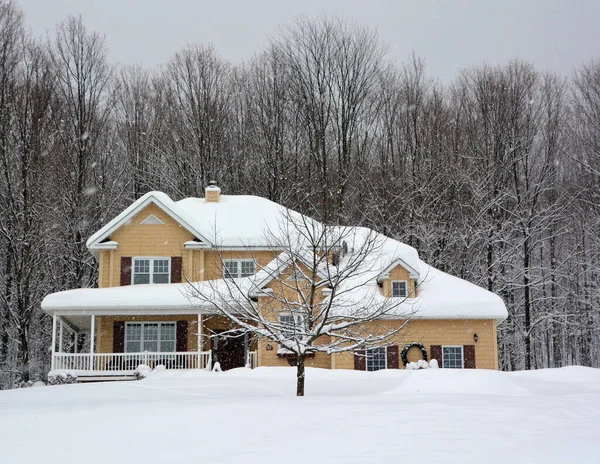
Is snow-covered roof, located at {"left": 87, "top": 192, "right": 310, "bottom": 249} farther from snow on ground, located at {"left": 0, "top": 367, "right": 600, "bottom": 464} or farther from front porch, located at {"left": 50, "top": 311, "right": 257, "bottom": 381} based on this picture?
snow on ground, located at {"left": 0, "top": 367, "right": 600, "bottom": 464}

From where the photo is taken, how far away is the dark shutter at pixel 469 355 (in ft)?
79.3

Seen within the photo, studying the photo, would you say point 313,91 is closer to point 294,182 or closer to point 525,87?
point 294,182

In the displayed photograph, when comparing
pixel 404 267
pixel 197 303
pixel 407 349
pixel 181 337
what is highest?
pixel 404 267

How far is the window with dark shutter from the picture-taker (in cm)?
2584

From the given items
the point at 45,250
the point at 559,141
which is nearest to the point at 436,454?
the point at 45,250

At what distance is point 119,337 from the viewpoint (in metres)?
26.0

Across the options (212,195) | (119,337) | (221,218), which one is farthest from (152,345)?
(212,195)

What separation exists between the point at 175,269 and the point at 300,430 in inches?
693

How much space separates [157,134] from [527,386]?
24.4 metres

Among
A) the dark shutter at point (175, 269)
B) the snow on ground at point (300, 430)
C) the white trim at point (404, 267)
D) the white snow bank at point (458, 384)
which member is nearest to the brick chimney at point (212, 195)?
the dark shutter at point (175, 269)

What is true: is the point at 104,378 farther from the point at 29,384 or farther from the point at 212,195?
the point at 212,195

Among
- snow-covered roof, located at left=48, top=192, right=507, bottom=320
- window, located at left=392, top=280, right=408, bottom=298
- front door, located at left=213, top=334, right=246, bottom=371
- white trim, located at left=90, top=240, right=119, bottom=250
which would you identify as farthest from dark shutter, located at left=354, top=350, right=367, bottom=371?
white trim, located at left=90, top=240, right=119, bottom=250

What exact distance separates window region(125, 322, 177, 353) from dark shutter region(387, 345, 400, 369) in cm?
756

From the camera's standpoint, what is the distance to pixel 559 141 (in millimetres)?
34875
